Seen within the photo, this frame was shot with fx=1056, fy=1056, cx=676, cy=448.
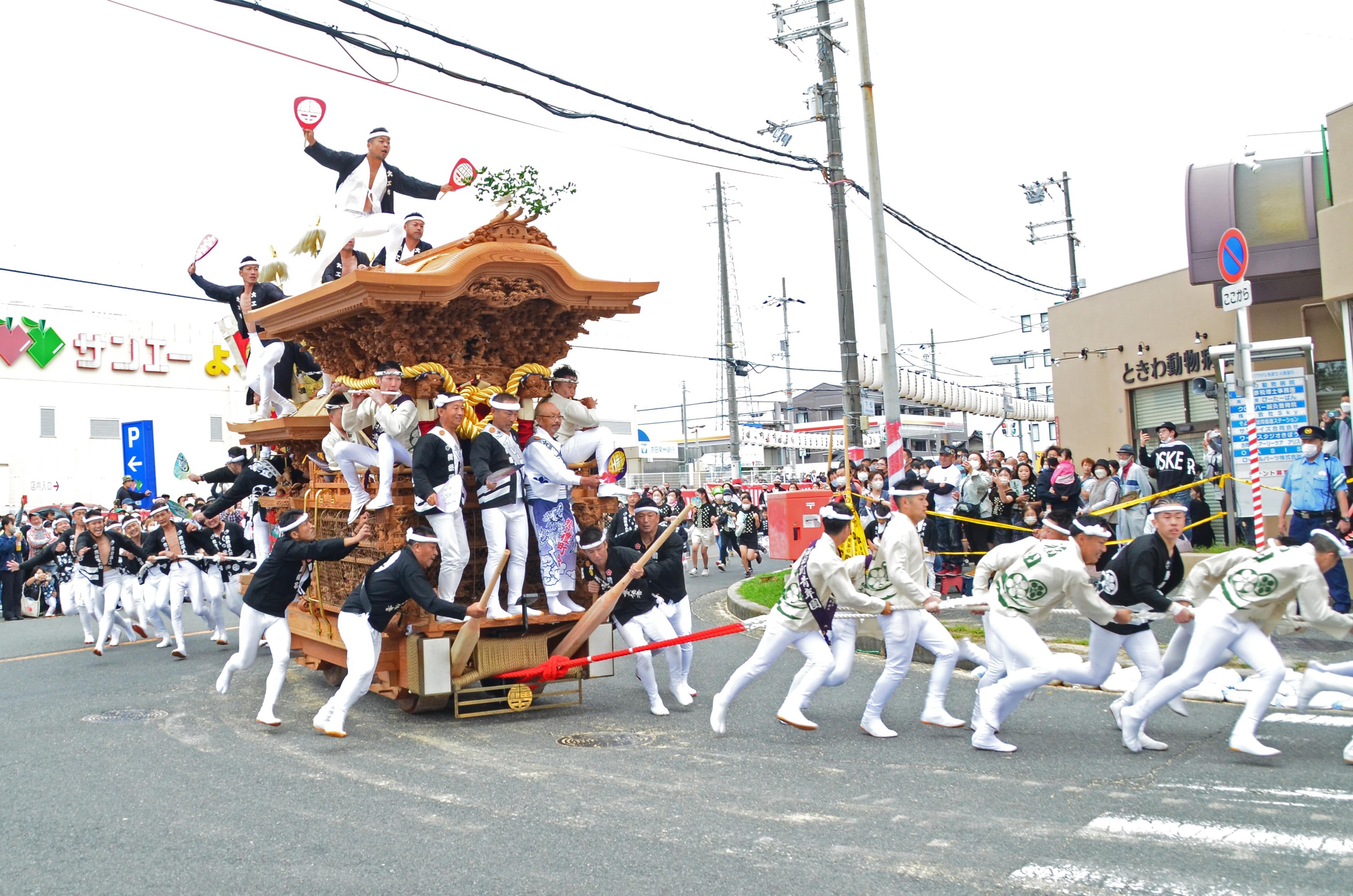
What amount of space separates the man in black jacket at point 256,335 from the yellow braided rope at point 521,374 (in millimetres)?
2912

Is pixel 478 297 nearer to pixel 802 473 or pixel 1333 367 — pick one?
pixel 1333 367

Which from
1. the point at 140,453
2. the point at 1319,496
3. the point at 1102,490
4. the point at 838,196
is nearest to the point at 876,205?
the point at 838,196

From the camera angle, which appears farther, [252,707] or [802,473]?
[802,473]

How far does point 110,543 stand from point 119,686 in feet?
11.0

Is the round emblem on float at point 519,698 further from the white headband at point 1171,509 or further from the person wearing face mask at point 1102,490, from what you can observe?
the person wearing face mask at point 1102,490

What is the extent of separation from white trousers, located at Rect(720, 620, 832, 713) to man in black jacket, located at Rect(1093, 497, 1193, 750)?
1.80 meters

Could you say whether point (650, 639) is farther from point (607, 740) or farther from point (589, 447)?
point (589, 447)

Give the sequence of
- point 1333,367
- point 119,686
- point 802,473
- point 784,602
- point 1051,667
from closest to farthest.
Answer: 1. point 1051,667
2. point 784,602
3. point 119,686
4. point 1333,367
5. point 802,473

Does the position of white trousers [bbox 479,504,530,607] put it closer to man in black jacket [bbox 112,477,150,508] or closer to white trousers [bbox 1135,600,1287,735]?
white trousers [bbox 1135,600,1287,735]

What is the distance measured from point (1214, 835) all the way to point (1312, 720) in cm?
293

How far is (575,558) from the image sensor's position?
29.3 feet

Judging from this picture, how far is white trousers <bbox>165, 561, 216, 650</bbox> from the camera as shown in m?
12.3

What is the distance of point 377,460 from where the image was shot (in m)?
8.50

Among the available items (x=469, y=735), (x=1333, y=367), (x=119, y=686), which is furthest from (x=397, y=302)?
(x=1333, y=367)
